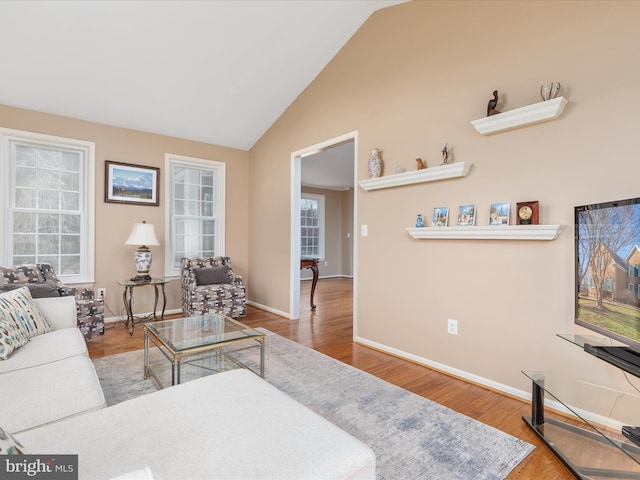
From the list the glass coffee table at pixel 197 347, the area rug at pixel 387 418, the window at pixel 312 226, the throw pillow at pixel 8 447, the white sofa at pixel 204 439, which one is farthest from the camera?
the window at pixel 312 226

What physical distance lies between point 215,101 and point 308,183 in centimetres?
411

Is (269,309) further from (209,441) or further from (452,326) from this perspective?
(209,441)

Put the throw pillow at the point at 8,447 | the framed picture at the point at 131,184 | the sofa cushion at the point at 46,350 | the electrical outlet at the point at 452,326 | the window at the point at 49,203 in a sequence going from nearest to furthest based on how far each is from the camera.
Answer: the throw pillow at the point at 8,447 < the sofa cushion at the point at 46,350 < the electrical outlet at the point at 452,326 < the window at the point at 49,203 < the framed picture at the point at 131,184

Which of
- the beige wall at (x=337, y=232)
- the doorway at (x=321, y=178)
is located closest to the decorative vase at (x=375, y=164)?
the doorway at (x=321, y=178)

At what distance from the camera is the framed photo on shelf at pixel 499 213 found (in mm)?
2252

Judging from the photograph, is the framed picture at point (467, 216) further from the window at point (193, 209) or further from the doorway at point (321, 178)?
the window at point (193, 209)

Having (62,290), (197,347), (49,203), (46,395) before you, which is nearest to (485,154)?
(197,347)

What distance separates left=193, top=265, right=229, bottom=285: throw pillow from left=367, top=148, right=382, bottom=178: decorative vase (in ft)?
8.11

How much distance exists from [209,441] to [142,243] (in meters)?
3.38

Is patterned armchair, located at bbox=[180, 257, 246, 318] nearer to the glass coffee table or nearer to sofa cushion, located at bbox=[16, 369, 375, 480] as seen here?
the glass coffee table

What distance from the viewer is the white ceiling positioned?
9.23ft

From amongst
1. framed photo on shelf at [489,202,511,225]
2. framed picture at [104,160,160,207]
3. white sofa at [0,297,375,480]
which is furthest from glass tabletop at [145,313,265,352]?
→ framed picture at [104,160,160,207]

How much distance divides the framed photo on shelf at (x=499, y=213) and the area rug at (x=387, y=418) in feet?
4.29

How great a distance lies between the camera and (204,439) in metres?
1.02
